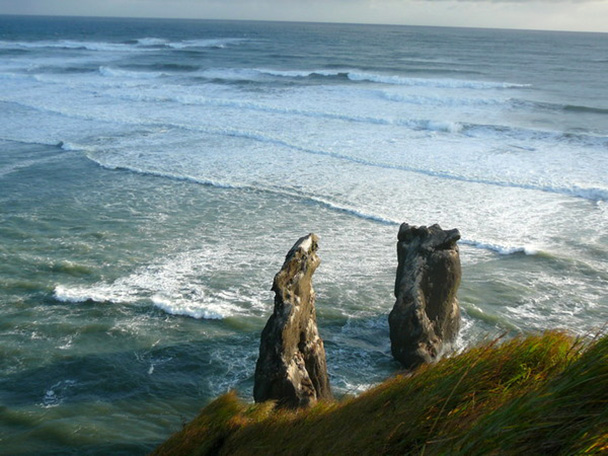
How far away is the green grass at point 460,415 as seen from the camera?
4.30m

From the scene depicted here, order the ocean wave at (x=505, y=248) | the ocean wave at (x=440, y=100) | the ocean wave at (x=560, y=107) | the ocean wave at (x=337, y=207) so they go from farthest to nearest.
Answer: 1. the ocean wave at (x=440, y=100)
2. the ocean wave at (x=560, y=107)
3. the ocean wave at (x=337, y=207)
4. the ocean wave at (x=505, y=248)

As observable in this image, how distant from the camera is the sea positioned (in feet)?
36.3

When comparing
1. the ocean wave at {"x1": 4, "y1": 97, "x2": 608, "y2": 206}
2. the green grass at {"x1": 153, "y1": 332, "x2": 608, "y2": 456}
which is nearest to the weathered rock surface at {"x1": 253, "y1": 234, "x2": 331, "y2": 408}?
the green grass at {"x1": 153, "y1": 332, "x2": 608, "y2": 456}

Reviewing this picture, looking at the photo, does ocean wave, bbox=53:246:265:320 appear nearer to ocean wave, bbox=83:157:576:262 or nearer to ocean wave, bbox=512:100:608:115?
ocean wave, bbox=83:157:576:262

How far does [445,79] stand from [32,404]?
49704 millimetres

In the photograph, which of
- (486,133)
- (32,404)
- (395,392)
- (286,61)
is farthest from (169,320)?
(286,61)

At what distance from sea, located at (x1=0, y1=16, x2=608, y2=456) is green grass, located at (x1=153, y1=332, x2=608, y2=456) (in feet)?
7.17

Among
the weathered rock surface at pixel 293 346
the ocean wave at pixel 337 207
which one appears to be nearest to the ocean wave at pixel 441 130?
the ocean wave at pixel 337 207

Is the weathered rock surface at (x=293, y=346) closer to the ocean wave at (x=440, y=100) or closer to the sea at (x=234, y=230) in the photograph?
the sea at (x=234, y=230)

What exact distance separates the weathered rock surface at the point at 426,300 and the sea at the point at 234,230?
2.14 feet

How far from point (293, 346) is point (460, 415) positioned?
4479 millimetres

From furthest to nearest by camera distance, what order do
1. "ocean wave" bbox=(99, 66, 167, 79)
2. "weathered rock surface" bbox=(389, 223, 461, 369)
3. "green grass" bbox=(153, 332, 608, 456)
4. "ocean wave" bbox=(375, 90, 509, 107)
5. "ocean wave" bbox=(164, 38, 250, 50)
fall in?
"ocean wave" bbox=(164, 38, 250, 50)
"ocean wave" bbox=(99, 66, 167, 79)
"ocean wave" bbox=(375, 90, 509, 107)
"weathered rock surface" bbox=(389, 223, 461, 369)
"green grass" bbox=(153, 332, 608, 456)

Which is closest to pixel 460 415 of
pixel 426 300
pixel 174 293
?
pixel 426 300

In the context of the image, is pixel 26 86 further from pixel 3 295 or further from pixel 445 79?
pixel 3 295
